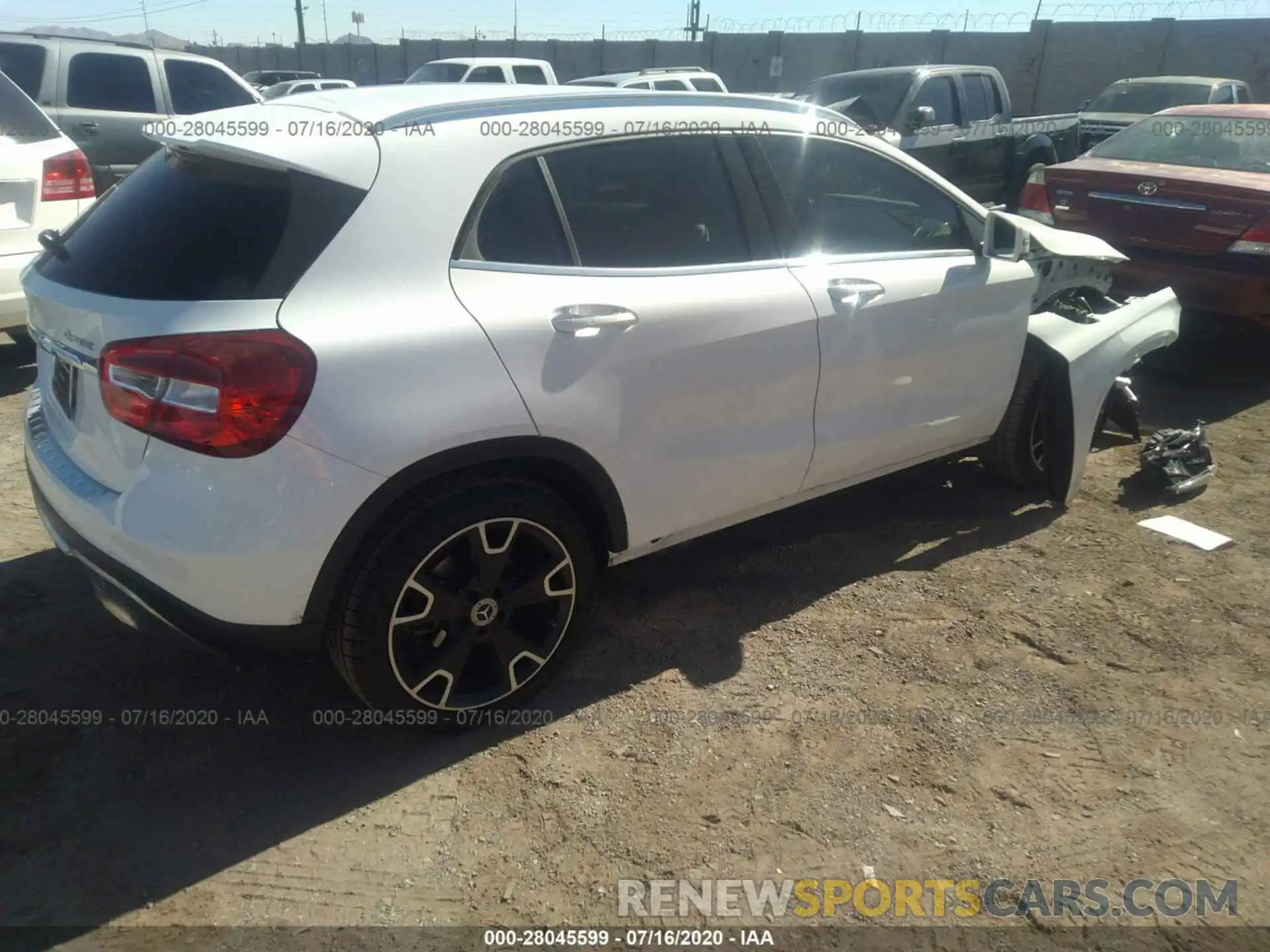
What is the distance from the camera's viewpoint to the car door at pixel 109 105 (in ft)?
26.8

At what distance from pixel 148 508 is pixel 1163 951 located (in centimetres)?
265

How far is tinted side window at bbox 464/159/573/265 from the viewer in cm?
261

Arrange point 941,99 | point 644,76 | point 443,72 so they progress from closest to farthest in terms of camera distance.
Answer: point 941,99 < point 644,76 < point 443,72

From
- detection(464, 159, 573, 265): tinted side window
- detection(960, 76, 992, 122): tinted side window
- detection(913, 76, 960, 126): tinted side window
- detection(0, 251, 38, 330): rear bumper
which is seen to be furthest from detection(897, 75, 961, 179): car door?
detection(464, 159, 573, 265): tinted side window

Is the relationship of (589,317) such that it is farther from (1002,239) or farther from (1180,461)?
(1180,461)

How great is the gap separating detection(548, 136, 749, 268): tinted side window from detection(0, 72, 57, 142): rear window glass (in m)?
4.15

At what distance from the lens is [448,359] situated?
95.5 inches

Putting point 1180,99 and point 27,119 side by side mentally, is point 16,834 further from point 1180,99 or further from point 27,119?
point 1180,99

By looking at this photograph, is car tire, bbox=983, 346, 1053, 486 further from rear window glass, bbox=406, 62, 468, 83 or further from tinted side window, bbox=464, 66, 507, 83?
rear window glass, bbox=406, 62, 468, 83

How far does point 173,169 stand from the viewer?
264 centimetres

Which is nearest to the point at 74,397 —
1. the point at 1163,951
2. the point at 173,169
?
the point at 173,169

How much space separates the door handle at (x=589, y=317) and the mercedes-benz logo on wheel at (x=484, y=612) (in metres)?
0.81

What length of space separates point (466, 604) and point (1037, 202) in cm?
600

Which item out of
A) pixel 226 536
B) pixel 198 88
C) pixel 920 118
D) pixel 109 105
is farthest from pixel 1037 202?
pixel 109 105
